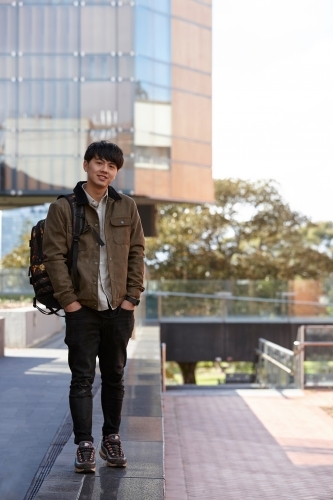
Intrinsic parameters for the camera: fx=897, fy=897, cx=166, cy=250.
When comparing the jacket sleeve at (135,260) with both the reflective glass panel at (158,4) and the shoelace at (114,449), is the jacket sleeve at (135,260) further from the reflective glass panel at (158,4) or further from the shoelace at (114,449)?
the reflective glass panel at (158,4)

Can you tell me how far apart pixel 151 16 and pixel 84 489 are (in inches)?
1140

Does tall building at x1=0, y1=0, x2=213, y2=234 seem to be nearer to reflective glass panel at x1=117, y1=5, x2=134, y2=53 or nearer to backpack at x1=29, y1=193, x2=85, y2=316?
reflective glass panel at x1=117, y1=5, x2=134, y2=53

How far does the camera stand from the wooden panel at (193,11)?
108ft

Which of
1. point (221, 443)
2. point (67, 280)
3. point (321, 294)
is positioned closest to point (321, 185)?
point (321, 294)

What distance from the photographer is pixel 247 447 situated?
30.3 ft

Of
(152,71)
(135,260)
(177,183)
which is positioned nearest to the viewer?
(135,260)

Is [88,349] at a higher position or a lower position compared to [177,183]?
lower

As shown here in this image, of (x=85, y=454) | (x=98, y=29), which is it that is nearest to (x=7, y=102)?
(x=98, y=29)

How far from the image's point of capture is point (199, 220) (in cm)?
4850

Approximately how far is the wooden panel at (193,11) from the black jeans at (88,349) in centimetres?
2905

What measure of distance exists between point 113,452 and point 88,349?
64 cm

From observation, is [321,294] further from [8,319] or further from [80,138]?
[8,319]

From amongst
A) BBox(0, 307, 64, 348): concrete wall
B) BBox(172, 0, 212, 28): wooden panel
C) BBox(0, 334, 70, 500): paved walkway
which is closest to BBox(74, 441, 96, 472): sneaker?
BBox(0, 334, 70, 500): paved walkway

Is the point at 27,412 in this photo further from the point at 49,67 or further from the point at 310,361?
the point at 49,67
